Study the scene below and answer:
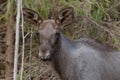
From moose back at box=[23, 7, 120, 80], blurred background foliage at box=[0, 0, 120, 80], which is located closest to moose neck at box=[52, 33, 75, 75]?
moose back at box=[23, 7, 120, 80]

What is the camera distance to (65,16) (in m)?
7.39

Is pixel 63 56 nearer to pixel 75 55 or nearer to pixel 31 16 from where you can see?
pixel 75 55

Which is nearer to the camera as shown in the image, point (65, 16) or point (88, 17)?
point (65, 16)

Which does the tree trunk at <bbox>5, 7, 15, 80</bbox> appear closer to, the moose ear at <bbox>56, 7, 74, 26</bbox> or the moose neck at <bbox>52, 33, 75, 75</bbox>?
the moose neck at <bbox>52, 33, 75, 75</bbox>

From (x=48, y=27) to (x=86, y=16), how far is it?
90.5 inches

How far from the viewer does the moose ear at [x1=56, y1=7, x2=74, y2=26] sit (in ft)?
24.2

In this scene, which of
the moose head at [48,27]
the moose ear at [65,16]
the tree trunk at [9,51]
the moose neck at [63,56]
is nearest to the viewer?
the moose head at [48,27]

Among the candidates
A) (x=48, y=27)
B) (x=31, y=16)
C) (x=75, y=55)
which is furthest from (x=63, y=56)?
(x=31, y=16)

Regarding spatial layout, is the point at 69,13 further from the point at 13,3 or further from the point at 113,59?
the point at 13,3

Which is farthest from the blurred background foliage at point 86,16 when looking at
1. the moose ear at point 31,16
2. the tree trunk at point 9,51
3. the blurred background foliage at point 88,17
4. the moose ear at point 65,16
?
the moose ear at point 65,16

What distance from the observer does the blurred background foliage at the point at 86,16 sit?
29.8ft

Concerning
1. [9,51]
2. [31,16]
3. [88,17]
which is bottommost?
[9,51]

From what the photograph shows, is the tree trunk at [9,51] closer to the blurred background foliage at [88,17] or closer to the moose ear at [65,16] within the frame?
the blurred background foliage at [88,17]

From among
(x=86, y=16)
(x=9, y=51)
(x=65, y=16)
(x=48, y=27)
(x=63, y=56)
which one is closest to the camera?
(x=48, y=27)
